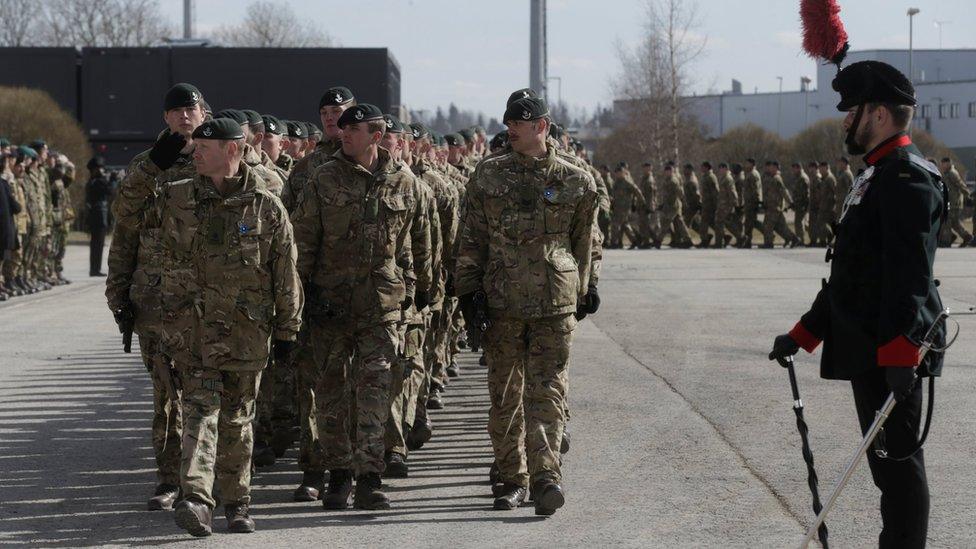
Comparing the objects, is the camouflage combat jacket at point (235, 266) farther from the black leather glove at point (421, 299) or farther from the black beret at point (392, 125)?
the black beret at point (392, 125)

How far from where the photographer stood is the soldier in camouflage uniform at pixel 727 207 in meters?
32.0

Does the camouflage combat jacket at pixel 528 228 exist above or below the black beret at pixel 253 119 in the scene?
below

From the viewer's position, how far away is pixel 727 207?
3212 cm

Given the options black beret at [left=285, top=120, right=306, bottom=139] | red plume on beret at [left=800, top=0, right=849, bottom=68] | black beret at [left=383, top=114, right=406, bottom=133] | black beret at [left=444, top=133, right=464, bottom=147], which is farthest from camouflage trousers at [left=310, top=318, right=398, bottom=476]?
black beret at [left=444, top=133, right=464, bottom=147]

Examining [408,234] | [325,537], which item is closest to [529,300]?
[408,234]

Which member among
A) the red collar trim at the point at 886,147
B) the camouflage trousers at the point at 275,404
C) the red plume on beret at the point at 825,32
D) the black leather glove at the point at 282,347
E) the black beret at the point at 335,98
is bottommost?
the camouflage trousers at the point at 275,404

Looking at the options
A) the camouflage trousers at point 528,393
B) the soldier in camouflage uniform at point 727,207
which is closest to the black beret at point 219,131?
the camouflage trousers at point 528,393

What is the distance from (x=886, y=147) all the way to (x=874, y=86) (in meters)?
0.24

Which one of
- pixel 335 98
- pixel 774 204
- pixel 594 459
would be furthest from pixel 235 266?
pixel 774 204

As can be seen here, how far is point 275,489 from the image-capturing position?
7773 mm

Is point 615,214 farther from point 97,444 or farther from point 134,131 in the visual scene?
point 97,444

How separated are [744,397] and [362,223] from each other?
420cm

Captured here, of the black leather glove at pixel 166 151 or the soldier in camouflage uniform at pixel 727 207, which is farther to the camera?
the soldier in camouflage uniform at pixel 727 207

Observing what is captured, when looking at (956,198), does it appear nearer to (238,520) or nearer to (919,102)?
(238,520)
